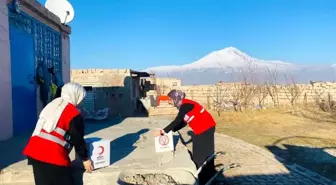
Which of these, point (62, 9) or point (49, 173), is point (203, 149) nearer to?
point (49, 173)

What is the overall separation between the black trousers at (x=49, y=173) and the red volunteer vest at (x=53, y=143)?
0.17 feet

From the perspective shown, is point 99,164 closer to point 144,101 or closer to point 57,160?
point 57,160

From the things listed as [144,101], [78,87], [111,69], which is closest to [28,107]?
[78,87]

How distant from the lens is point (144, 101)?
25.4m

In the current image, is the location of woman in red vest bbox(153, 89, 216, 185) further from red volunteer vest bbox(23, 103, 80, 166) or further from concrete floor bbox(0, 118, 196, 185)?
red volunteer vest bbox(23, 103, 80, 166)

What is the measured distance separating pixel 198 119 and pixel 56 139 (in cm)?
291

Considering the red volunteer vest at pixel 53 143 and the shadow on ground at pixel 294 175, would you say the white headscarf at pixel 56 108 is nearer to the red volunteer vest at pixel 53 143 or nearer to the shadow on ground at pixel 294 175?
the red volunteer vest at pixel 53 143

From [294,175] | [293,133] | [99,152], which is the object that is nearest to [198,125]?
[99,152]

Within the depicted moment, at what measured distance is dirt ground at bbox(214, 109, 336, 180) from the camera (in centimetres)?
967

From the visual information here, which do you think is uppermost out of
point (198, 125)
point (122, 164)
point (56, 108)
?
point (56, 108)

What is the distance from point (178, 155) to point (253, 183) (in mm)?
2544

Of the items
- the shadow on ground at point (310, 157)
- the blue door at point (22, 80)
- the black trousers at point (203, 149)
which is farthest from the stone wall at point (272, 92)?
the black trousers at point (203, 149)

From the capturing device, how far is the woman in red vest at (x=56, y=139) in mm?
3439

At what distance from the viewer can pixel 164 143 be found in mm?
5383
